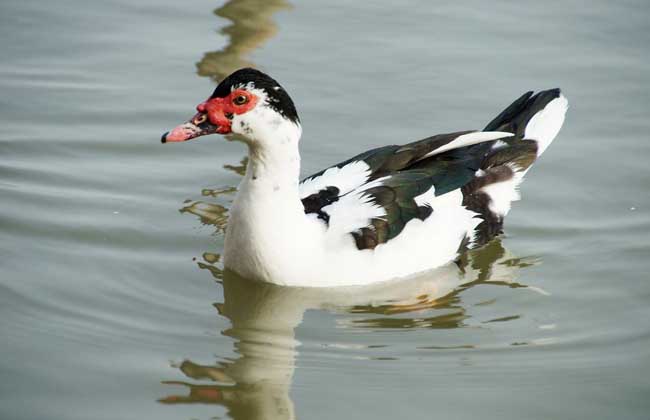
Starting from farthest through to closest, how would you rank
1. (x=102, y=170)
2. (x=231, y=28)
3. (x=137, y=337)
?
(x=231, y=28), (x=102, y=170), (x=137, y=337)

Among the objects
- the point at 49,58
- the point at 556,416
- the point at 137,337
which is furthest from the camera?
the point at 49,58

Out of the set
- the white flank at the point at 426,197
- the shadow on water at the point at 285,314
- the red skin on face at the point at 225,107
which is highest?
the red skin on face at the point at 225,107

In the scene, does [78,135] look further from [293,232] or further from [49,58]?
[293,232]

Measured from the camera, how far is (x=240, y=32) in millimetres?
10188

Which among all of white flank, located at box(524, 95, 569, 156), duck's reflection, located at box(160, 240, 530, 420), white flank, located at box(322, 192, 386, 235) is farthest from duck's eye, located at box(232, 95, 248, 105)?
white flank, located at box(524, 95, 569, 156)

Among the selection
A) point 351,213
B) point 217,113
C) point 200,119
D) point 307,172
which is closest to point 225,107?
point 217,113

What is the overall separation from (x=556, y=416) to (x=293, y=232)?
1843 millimetres

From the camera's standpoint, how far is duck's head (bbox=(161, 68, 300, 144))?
6219mm

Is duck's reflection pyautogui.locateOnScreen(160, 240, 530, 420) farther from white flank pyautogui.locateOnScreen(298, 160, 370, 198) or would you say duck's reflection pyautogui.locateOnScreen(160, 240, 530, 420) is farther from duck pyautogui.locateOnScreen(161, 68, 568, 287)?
white flank pyautogui.locateOnScreen(298, 160, 370, 198)

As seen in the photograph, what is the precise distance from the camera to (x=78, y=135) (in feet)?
27.9

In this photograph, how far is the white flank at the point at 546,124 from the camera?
7885 mm

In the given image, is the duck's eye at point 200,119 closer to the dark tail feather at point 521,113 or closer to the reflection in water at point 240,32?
the dark tail feather at point 521,113

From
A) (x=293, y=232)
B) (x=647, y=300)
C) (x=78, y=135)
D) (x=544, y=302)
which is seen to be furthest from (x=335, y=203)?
(x=78, y=135)

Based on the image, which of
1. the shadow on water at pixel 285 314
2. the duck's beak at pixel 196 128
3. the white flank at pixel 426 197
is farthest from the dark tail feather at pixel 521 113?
the duck's beak at pixel 196 128
